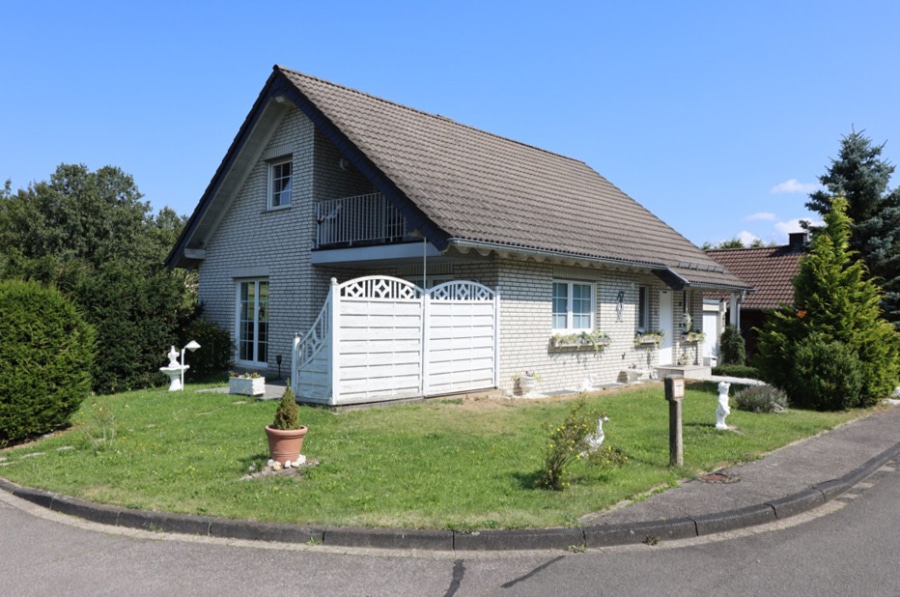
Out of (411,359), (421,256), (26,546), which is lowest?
(26,546)

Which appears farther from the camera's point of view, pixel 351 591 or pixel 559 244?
pixel 559 244

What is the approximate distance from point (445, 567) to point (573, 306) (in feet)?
36.1

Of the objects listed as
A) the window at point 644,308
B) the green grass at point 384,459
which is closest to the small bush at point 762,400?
the green grass at point 384,459

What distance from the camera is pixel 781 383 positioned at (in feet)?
45.3

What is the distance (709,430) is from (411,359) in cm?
512

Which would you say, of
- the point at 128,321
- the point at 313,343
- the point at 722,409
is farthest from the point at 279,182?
the point at 722,409

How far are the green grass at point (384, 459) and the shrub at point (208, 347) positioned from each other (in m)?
3.67

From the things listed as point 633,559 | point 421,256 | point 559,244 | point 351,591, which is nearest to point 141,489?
point 351,591

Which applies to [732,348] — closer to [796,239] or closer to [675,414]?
[796,239]

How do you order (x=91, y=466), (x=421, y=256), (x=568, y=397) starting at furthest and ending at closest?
(x=568, y=397), (x=421, y=256), (x=91, y=466)

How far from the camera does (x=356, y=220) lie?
14.9m

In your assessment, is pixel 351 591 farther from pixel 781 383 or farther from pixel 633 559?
pixel 781 383

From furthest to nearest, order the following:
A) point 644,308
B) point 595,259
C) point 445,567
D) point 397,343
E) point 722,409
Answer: point 644,308 < point 595,259 < point 397,343 < point 722,409 < point 445,567

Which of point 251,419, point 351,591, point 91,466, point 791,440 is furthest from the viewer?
Answer: point 251,419
